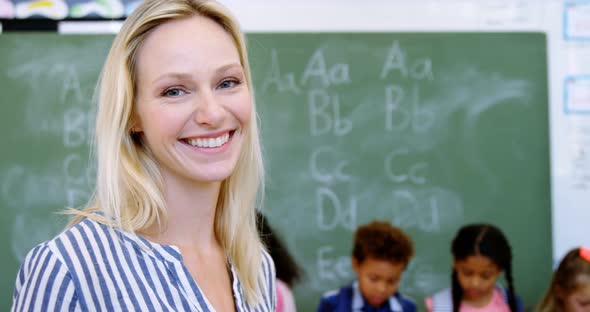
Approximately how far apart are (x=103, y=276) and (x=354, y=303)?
7.89 ft

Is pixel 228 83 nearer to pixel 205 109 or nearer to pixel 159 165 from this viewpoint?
pixel 205 109

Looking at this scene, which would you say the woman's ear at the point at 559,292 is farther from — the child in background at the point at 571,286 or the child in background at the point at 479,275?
the child in background at the point at 479,275

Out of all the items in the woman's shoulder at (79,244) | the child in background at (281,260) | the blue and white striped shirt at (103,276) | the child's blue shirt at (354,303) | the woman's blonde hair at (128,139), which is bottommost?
the child's blue shirt at (354,303)

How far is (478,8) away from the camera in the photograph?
3938 millimetres

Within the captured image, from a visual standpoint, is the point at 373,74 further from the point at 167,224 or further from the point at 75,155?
the point at 167,224

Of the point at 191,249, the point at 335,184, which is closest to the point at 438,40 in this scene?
the point at 335,184

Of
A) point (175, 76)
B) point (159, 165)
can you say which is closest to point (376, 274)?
point (159, 165)

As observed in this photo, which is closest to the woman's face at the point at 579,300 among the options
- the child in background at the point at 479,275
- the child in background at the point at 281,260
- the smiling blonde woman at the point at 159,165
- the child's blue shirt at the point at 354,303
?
the child in background at the point at 479,275

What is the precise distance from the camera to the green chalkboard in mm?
3854

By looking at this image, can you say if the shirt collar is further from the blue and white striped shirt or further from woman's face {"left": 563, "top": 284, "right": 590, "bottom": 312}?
the blue and white striped shirt

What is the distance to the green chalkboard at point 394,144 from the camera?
3854mm

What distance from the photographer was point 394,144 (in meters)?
3.91

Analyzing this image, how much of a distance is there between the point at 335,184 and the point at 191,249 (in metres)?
2.51

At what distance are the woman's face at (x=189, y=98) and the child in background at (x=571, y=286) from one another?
2450 millimetres
